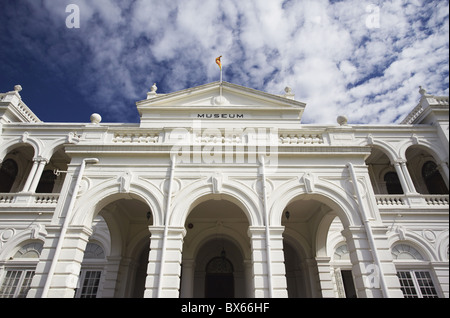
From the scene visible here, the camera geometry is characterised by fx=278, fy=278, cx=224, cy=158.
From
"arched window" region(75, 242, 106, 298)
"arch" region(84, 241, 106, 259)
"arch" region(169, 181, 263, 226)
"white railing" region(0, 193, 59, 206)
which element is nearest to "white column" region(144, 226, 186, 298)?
"arch" region(169, 181, 263, 226)

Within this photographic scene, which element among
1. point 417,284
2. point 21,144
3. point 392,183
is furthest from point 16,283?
point 392,183

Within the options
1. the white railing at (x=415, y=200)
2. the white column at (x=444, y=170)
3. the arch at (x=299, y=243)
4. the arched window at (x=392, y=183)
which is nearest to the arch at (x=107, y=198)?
the arch at (x=299, y=243)

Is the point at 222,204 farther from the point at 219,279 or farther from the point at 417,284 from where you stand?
the point at 417,284

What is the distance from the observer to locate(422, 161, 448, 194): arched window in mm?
15762

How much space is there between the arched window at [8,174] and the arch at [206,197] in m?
13.8

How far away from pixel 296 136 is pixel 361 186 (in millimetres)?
2688

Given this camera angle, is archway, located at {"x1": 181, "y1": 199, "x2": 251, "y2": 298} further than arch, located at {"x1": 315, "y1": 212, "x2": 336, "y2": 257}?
Yes

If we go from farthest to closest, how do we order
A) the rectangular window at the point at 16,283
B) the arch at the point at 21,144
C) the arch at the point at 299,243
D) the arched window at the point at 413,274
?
1. the arch at the point at 21,144
2. the rectangular window at the point at 16,283
3. the arch at the point at 299,243
4. the arched window at the point at 413,274

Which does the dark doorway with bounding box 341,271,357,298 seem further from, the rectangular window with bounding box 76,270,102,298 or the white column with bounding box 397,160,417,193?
the rectangular window with bounding box 76,270,102,298

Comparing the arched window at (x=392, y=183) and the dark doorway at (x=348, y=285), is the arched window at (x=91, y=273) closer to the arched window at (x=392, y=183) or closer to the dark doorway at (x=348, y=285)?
the dark doorway at (x=348, y=285)

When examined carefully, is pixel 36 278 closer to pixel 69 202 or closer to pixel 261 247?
pixel 69 202

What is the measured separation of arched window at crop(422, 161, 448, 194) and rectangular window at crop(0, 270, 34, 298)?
21.4m

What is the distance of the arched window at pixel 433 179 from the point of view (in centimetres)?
1576
